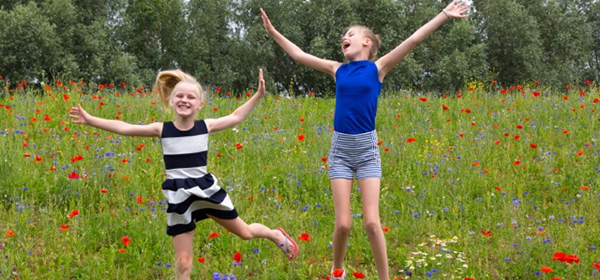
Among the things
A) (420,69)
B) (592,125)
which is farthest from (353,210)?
(420,69)

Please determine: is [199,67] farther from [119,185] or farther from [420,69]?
[119,185]

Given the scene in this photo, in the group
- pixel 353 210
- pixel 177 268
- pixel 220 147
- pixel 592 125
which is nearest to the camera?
pixel 177 268

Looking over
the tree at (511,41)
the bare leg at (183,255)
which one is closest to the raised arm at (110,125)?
the bare leg at (183,255)

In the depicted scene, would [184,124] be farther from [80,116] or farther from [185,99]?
[80,116]

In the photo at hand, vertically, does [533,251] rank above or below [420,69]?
below

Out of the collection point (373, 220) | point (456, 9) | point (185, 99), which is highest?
point (456, 9)

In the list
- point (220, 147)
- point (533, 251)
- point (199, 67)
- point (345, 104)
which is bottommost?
point (533, 251)

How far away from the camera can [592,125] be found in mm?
8258

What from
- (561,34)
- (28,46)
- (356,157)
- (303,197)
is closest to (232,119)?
(356,157)

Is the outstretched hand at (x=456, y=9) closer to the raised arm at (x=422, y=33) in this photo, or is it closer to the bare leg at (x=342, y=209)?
the raised arm at (x=422, y=33)

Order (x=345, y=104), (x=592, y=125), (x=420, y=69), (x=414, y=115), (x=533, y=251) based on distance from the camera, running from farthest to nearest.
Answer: (x=420, y=69)
(x=414, y=115)
(x=592, y=125)
(x=533, y=251)
(x=345, y=104)

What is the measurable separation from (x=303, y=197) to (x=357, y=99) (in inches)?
80.3

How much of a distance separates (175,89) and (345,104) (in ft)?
3.92

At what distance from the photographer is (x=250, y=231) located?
4.24 m
